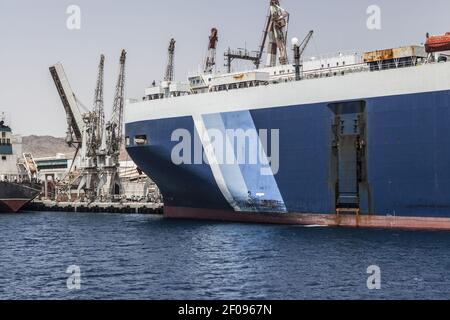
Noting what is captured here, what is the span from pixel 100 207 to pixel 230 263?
53142mm

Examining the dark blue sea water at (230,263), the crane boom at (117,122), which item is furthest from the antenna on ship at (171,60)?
the dark blue sea water at (230,263)

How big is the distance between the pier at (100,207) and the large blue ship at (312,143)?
1730 centimetres

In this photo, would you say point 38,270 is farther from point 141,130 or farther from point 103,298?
point 141,130

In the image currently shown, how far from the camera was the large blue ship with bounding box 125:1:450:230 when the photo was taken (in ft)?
139

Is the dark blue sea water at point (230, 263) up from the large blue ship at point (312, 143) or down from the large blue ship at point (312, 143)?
down

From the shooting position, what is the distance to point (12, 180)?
85688 millimetres

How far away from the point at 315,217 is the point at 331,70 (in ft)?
35.7

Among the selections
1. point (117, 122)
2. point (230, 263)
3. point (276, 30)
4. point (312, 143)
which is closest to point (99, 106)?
point (117, 122)

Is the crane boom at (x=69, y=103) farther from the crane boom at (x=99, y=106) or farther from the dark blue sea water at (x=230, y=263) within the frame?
the dark blue sea water at (x=230, y=263)

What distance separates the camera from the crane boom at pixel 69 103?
8675 cm

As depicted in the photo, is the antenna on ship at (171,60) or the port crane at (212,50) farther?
the antenna on ship at (171,60)

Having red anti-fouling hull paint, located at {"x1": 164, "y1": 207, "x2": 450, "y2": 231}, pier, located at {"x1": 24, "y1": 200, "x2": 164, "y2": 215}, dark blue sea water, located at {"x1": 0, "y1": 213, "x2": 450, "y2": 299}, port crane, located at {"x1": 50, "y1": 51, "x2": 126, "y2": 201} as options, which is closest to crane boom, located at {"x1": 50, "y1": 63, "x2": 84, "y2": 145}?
port crane, located at {"x1": 50, "y1": 51, "x2": 126, "y2": 201}

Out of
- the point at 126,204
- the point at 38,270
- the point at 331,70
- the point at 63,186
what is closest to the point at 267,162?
the point at 331,70
